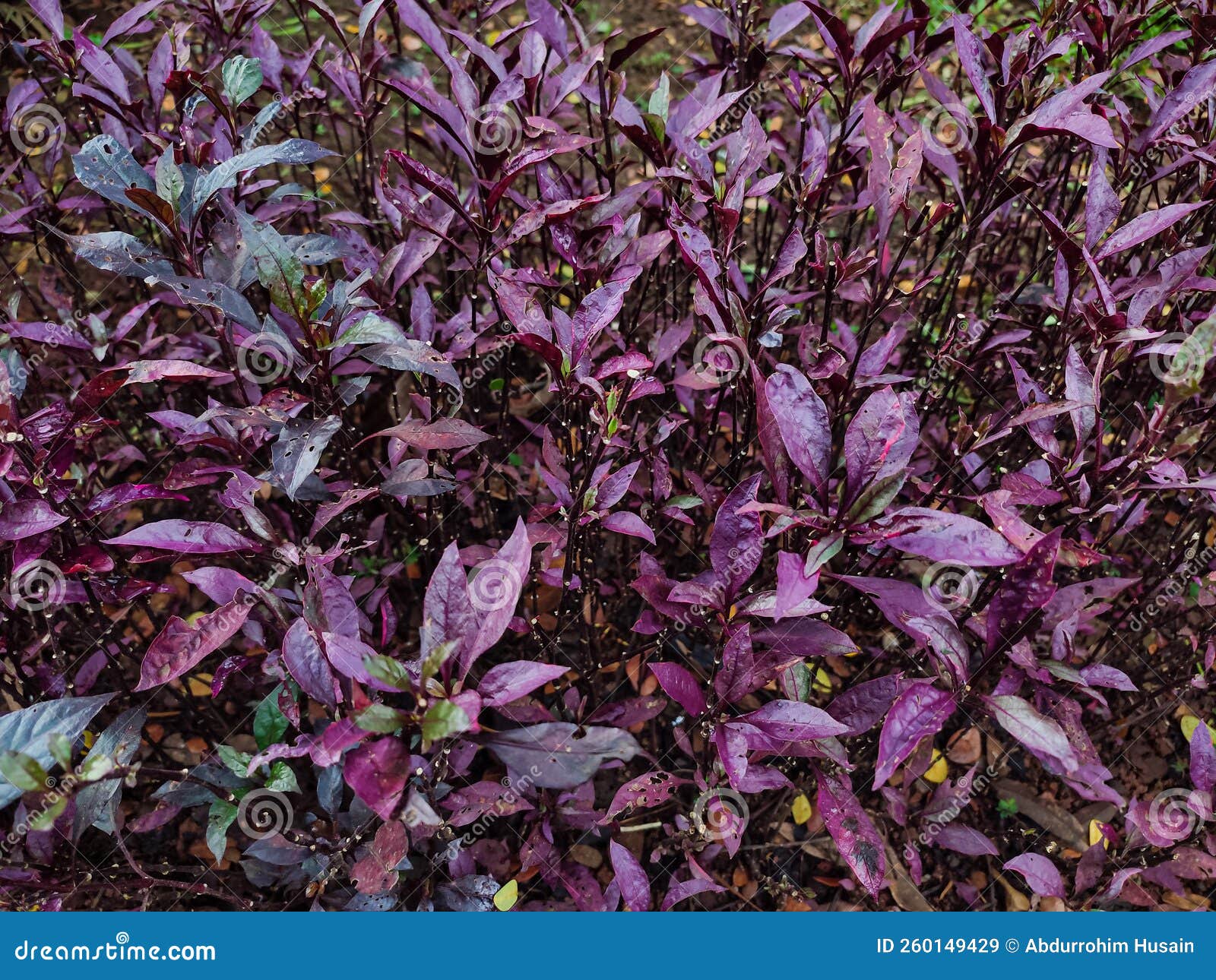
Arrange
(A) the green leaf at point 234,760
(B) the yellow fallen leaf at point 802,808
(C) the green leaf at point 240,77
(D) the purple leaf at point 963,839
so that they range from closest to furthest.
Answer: (A) the green leaf at point 234,760 → (C) the green leaf at point 240,77 → (D) the purple leaf at point 963,839 → (B) the yellow fallen leaf at point 802,808

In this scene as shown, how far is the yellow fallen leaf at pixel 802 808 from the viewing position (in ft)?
7.43

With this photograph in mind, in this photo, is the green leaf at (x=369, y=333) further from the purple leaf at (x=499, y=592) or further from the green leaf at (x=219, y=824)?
the green leaf at (x=219, y=824)

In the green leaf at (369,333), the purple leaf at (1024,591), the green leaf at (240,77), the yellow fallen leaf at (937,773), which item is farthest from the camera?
the yellow fallen leaf at (937,773)

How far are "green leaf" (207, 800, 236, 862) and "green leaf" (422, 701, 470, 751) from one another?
72 centimetres

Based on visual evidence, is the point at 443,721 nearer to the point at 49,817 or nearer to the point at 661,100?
the point at 49,817

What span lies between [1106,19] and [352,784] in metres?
2.13

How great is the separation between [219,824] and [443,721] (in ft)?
2.59

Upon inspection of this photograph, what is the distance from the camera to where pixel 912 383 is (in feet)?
7.38

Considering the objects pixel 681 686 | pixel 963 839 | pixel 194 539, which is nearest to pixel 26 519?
pixel 194 539

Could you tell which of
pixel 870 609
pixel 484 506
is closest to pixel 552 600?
pixel 484 506

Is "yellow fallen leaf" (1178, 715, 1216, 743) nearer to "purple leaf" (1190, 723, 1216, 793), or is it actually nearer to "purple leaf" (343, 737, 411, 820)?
"purple leaf" (1190, 723, 1216, 793)

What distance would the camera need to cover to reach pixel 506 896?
75.0 inches

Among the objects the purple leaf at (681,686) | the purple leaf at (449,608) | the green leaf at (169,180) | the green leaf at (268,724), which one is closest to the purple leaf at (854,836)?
the purple leaf at (681,686)

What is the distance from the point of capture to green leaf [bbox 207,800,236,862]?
1657mm
